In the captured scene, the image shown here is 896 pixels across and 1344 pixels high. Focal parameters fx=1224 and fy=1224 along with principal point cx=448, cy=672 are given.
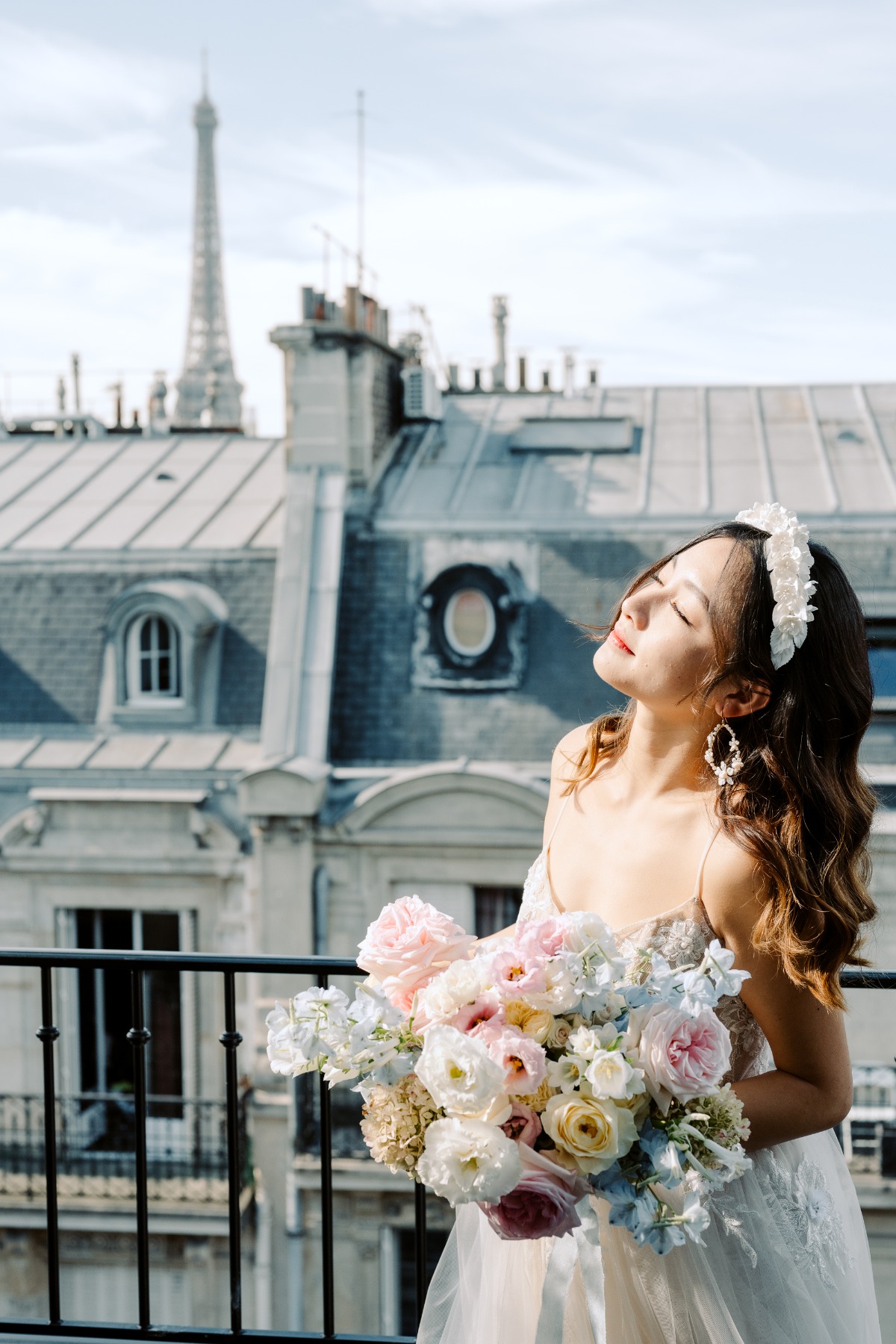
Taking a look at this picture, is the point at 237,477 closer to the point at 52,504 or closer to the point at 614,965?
the point at 52,504

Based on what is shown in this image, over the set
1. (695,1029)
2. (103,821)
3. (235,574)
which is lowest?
(695,1029)

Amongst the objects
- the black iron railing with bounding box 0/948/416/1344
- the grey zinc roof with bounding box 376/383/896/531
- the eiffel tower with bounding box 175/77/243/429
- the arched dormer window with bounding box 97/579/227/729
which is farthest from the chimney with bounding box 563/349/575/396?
the eiffel tower with bounding box 175/77/243/429

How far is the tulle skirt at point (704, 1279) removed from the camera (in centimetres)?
185

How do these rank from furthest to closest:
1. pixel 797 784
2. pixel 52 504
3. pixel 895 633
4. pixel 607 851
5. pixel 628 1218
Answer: pixel 52 504 → pixel 895 633 → pixel 607 851 → pixel 797 784 → pixel 628 1218

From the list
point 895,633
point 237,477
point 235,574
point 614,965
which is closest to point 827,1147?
point 614,965

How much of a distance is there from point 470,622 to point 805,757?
32.8ft

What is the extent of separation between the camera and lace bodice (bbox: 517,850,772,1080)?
→ 1.86 meters

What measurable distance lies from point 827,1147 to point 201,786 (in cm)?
992

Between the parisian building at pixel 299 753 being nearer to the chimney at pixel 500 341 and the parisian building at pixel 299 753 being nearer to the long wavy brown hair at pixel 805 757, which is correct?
the chimney at pixel 500 341

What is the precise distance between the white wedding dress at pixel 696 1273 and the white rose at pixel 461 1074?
27 centimetres

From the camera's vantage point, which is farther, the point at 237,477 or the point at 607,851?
the point at 237,477

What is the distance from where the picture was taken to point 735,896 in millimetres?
1851

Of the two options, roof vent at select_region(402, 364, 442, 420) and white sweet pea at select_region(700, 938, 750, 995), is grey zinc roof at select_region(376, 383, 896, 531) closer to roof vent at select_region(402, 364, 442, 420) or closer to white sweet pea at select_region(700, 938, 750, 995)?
roof vent at select_region(402, 364, 442, 420)

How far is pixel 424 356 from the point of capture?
48.0 ft
